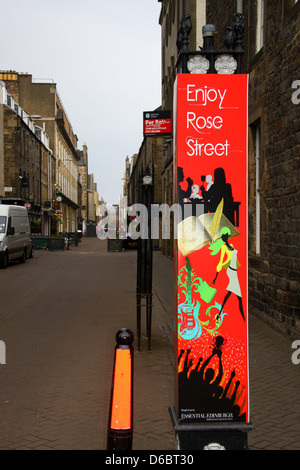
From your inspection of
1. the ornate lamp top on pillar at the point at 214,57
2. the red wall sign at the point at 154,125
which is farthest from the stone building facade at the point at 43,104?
the ornate lamp top on pillar at the point at 214,57

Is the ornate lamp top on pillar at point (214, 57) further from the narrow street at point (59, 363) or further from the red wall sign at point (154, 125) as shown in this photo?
the red wall sign at point (154, 125)

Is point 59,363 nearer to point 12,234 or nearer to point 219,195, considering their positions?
point 219,195

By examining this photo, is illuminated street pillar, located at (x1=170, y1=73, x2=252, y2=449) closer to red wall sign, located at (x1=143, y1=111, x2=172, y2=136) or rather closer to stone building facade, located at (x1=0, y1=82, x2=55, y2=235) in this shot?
red wall sign, located at (x1=143, y1=111, x2=172, y2=136)

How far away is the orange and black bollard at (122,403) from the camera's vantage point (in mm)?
3135

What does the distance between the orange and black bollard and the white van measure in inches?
756

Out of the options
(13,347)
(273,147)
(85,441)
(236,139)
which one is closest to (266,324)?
(273,147)

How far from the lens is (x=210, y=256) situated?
3766 millimetres

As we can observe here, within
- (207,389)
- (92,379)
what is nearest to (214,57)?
(207,389)

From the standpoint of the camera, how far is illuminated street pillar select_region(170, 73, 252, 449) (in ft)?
12.3

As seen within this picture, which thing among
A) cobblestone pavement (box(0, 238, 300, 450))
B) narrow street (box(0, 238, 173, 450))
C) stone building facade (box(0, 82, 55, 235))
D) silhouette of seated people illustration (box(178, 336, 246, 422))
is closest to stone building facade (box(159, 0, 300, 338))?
cobblestone pavement (box(0, 238, 300, 450))

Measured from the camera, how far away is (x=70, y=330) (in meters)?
9.26

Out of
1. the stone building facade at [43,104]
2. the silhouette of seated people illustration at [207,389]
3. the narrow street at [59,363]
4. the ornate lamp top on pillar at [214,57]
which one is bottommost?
the narrow street at [59,363]

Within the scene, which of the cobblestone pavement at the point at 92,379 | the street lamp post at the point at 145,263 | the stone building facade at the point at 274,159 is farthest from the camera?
the stone building facade at the point at 274,159
